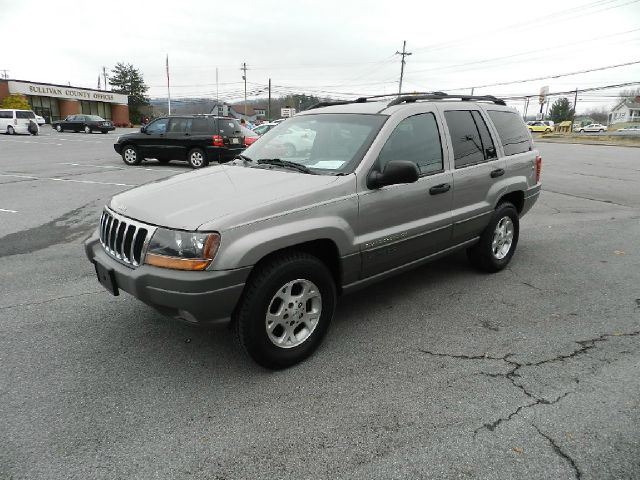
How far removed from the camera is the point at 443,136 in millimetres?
4145

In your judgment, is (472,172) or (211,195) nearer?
(211,195)

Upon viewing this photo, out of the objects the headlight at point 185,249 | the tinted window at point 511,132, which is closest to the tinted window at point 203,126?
the tinted window at point 511,132

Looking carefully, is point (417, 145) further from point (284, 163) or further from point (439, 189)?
point (284, 163)

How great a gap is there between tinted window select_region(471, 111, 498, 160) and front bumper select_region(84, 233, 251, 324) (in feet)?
9.96

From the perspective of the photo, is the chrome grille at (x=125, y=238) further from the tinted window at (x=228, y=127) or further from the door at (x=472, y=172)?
the tinted window at (x=228, y=127)

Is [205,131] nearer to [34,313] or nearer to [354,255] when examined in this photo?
[34,313]

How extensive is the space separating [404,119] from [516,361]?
2.08 metres

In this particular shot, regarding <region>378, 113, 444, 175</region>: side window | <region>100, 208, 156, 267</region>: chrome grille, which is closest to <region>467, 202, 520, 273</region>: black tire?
<region>378, 113, 444, 175</region>: side window

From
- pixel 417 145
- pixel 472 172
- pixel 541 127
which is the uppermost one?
pixel 541 127

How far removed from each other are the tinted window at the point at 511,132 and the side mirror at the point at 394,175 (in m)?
2.09

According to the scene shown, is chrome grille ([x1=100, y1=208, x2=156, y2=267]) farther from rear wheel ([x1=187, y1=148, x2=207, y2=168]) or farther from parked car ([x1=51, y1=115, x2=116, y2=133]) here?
parked car ([x1=51, y1=115, x2=116, y2=133])

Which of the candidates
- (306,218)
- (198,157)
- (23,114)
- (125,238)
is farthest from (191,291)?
(23,114)

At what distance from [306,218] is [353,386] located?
45.0 inches

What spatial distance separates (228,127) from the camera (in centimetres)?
1459
